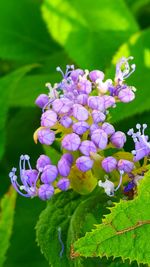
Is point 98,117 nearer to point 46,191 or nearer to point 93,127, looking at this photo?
point 93,127

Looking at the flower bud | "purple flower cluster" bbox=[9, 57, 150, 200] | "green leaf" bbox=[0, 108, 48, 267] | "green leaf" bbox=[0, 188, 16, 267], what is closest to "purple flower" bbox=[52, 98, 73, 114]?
"purple flower cluster" bbox=[9, 57, 150, 200]

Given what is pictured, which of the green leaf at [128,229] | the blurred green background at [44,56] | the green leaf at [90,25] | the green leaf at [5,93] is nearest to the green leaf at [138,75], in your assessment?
the blurred green background at [44,56]

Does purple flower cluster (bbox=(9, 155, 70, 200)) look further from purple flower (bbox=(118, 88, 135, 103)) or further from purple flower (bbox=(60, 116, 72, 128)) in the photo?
purple flower (bbox=(118, 88, 135, 103))

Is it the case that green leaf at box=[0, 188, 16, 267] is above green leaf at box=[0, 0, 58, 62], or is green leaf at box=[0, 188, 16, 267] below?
below

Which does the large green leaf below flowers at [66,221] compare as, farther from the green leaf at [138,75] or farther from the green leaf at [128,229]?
the green leaf at [138,75]

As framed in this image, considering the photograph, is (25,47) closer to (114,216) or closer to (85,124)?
→ (85,124)

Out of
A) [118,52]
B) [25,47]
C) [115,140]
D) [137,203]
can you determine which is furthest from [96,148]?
[25,47]

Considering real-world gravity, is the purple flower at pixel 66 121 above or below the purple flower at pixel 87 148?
above
